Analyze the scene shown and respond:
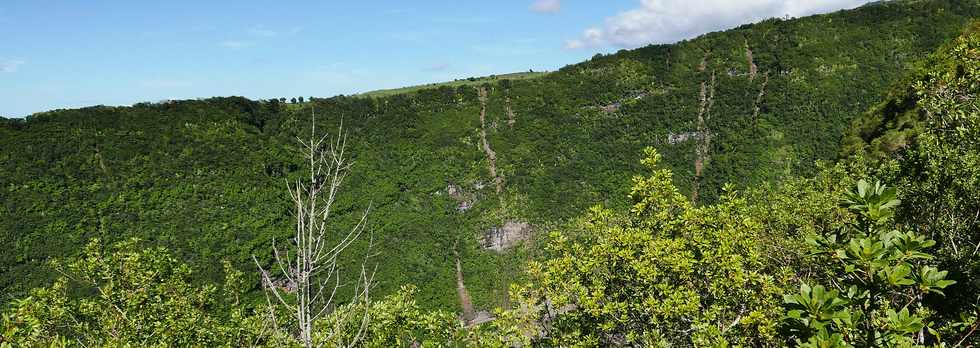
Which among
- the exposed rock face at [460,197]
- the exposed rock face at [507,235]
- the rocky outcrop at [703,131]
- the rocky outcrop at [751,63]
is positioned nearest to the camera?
the rocky outcrop at [703,131]

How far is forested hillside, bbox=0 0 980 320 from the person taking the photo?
265 feet

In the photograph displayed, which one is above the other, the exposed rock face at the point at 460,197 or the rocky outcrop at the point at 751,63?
the rocky outcrop at the point at 751,63

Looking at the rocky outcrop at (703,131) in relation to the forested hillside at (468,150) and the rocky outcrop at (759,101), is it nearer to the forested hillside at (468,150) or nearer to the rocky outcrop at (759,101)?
the forested hillside at (468,150)

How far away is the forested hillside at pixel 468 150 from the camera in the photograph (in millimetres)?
80625

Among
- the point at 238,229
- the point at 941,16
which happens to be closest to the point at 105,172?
the point at 238,229

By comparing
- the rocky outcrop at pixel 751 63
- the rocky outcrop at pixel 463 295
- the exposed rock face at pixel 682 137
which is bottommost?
the rocky outcrop at pixel 463 295

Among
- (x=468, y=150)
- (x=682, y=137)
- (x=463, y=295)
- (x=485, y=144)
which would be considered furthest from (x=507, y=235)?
(x=682, y=137)

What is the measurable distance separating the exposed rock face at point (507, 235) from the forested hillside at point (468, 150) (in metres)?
0.68

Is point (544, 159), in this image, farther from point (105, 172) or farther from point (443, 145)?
point (105, 172)

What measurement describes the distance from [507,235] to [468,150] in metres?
22.0

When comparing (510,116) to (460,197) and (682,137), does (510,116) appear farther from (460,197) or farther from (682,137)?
(682,137)

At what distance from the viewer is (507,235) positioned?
3656 inches

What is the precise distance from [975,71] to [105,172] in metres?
105

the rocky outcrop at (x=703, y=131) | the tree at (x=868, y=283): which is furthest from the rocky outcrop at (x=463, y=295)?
the tree at (x=868, y=283)
